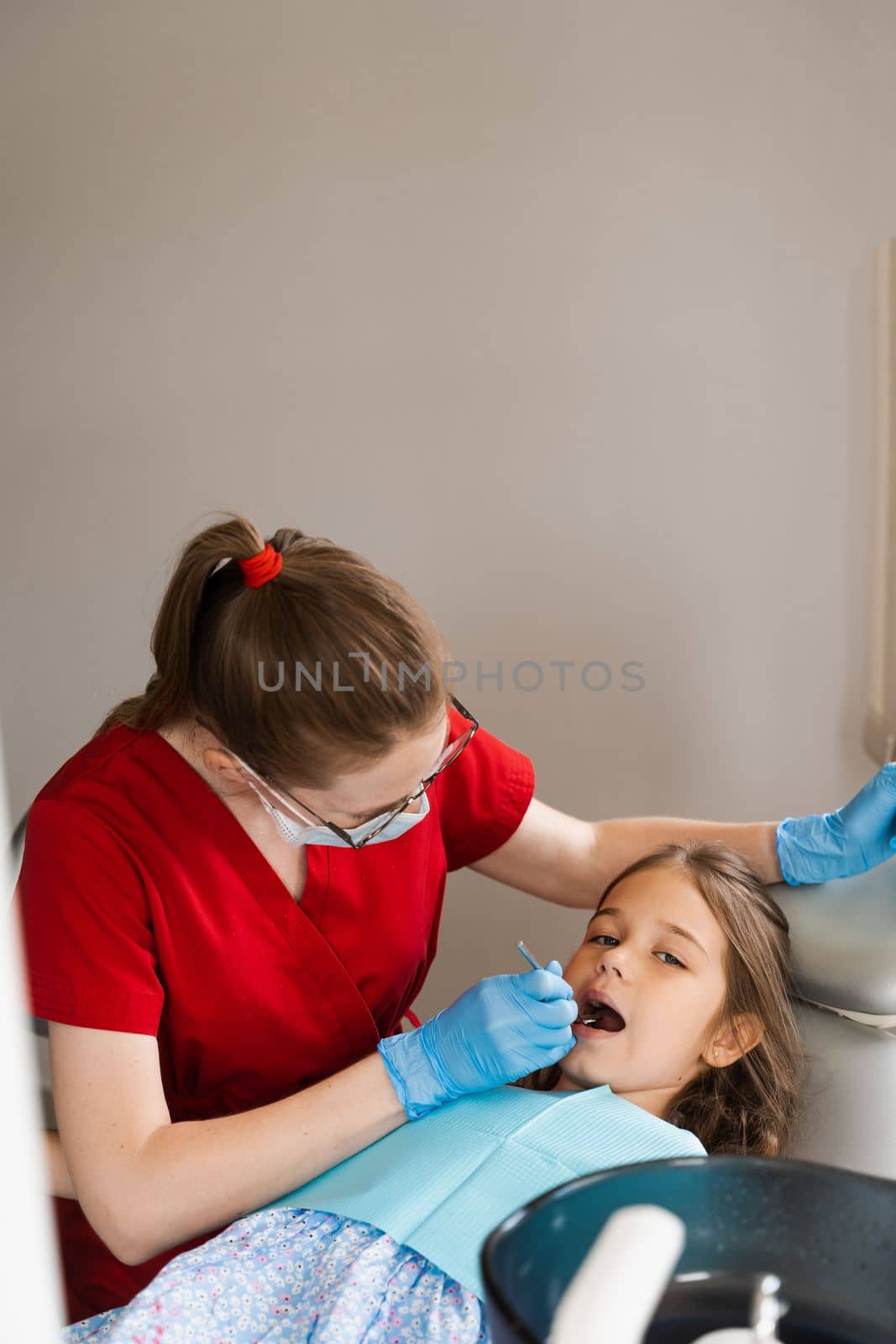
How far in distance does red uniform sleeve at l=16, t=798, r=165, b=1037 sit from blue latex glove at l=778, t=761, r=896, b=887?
34.5 inches

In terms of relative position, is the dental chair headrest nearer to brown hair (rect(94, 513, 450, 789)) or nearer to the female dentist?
the female dentist

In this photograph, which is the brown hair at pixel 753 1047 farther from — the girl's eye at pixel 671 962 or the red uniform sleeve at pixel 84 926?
the red uniform sleeve at pixel 84 926

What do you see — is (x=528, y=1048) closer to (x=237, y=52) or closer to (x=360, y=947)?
(x=360, y=947)

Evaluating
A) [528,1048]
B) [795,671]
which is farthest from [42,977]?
[795,671]

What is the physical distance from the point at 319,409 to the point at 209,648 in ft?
3.78

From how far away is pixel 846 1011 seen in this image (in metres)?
1.59

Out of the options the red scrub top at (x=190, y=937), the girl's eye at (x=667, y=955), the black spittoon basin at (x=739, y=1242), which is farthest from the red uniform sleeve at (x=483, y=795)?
the black spittoon basin at (x=739, y=1242)

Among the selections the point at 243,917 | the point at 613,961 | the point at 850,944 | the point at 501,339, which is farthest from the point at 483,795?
the point at 501,339

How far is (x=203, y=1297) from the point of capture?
3.72ft

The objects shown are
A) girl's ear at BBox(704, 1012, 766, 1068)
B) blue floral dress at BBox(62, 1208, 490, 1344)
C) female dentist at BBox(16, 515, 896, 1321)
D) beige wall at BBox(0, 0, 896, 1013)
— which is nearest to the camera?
blue floral dress at BBox(62, 1208, 490, 1344)

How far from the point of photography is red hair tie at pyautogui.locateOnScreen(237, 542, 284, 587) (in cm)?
124

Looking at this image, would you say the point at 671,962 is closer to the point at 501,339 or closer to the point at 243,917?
the point at 243,917

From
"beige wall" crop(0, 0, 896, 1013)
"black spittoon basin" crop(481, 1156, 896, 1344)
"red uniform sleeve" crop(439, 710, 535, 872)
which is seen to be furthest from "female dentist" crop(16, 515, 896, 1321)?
"beige wall" crop(0, 0, 896, 1013)

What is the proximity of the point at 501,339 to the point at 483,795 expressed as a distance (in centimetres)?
102
